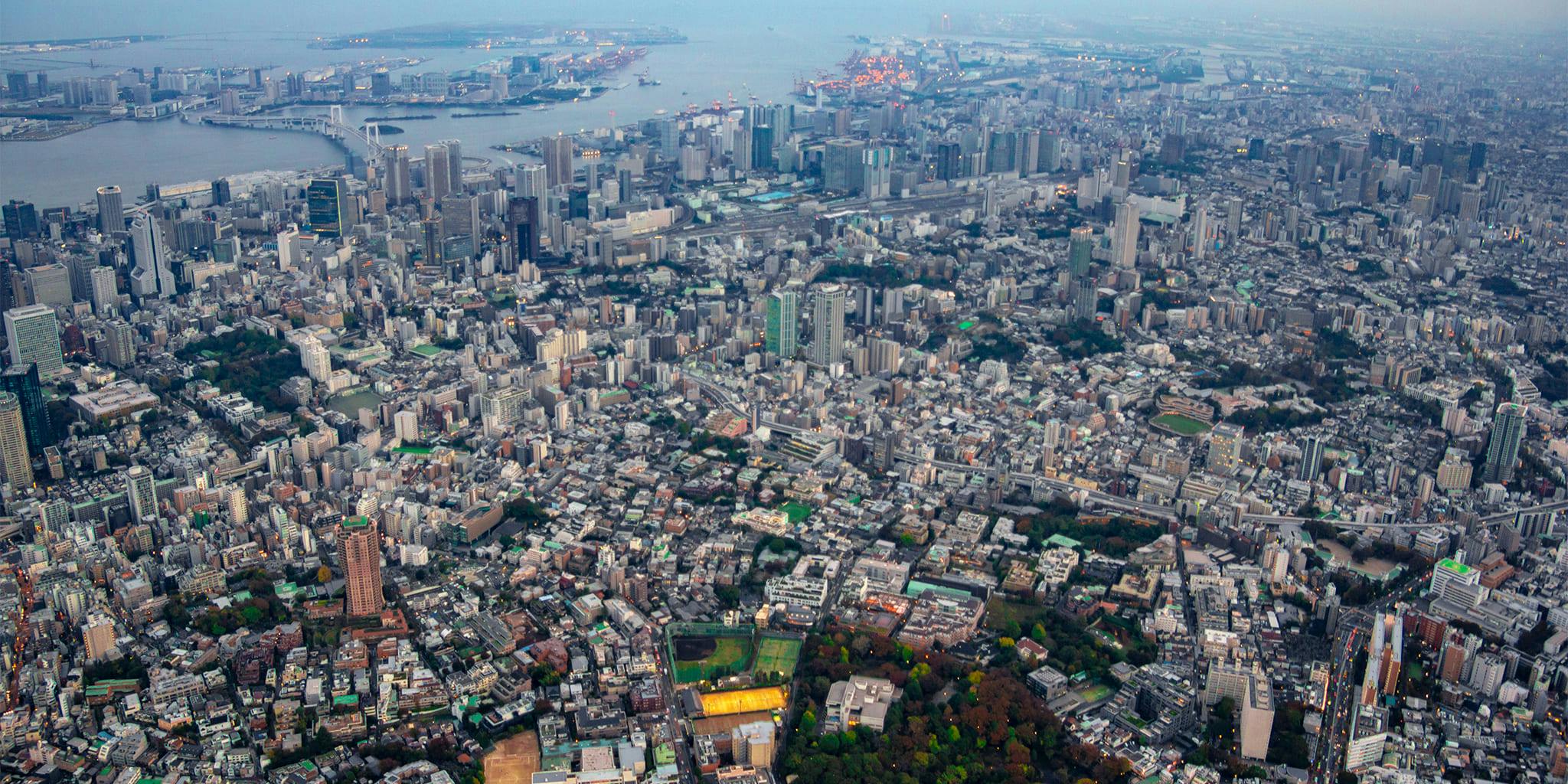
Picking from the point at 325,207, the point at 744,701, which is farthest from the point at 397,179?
the point at 744,701

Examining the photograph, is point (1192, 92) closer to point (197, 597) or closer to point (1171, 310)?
point (1171, 310)

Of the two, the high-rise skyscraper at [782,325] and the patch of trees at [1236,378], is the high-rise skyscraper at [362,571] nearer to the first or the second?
the high-rise skyscraper at [782,325]

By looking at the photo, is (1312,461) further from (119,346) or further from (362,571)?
(119,346)

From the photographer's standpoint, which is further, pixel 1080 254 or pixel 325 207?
pixel 325 207

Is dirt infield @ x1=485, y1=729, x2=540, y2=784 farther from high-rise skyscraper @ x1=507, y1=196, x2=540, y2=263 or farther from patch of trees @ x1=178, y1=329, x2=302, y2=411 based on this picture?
high-rise skyscraper @ x1=507, y1=196, x2=540, y2=263

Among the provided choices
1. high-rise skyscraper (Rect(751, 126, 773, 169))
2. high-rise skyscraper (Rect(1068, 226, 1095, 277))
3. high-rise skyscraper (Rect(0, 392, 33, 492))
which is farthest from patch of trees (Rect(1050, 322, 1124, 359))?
high-rise skyscraper (Rect(751, 126, 773, 169))
